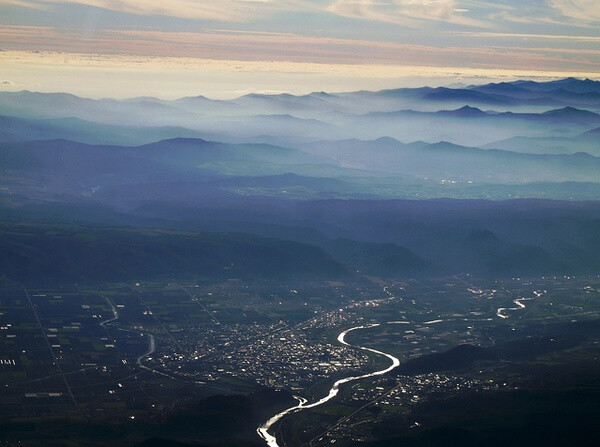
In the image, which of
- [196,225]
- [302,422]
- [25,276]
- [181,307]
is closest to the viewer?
[302,422]

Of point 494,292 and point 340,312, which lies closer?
point 340,312

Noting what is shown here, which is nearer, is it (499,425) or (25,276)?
(499,425)

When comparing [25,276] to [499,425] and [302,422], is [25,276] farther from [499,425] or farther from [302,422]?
[499,425]

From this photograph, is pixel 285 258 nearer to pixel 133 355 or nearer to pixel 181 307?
pixel 181 307

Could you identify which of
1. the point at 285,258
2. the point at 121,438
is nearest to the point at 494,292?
the point at 285,258

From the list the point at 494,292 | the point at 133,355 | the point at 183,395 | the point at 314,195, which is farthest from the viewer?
the point at 314,195

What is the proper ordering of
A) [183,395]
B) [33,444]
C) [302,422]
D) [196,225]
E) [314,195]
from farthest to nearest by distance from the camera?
1. [314,195]
2. [196,225]
3. [183,395]
4. [302,422]
5. [33,444]

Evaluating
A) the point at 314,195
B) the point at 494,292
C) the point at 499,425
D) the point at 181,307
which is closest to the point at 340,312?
the point at 181,307

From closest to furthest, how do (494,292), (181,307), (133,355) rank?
(133,355) → (181,307) → (494,292)
